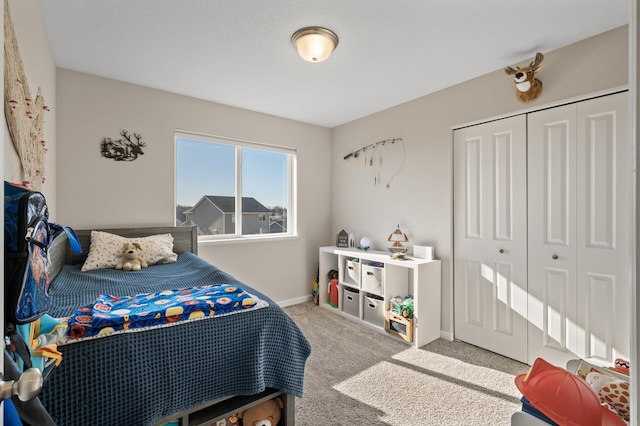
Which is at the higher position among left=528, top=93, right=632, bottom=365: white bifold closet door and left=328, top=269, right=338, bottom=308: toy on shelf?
left=528, top=93, right=632, bottom=365: white bifold closet door

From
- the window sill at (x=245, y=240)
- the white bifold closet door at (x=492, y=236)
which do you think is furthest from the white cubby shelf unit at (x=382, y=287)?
the window sill at (x=245, y=240)

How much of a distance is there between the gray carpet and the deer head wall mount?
2.15m

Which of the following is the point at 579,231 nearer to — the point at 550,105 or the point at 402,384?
the point at 550,105

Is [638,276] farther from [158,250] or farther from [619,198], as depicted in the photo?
[158,250]

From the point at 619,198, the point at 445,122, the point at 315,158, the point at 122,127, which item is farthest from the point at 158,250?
the point at 619,198

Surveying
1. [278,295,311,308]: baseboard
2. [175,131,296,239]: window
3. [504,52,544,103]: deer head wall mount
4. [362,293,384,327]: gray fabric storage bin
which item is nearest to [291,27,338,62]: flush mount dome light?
[504,52,544,103]: deer head wall mount

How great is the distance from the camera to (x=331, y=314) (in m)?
3.69

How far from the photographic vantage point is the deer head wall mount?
7.70 feet

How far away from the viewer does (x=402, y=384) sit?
2.21 metres

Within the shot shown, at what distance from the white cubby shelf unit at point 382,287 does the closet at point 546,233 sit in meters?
0.26

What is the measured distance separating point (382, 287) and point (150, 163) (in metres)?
2.64

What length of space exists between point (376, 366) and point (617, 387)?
5.18 feet

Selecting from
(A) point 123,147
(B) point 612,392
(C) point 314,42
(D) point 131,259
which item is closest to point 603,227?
(B) point 612,392

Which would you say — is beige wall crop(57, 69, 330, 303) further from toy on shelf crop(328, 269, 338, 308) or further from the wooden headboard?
toy on shelf crop(328, 269, 338, 308)
